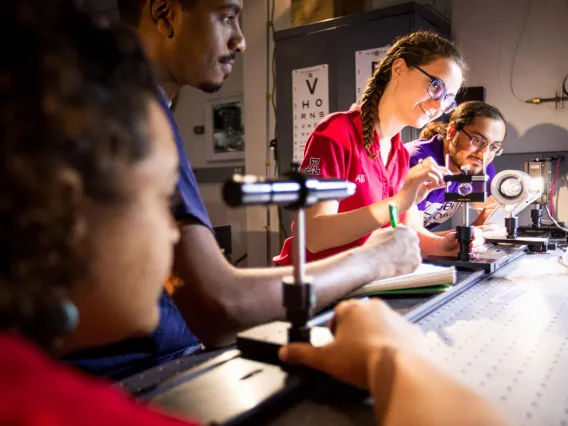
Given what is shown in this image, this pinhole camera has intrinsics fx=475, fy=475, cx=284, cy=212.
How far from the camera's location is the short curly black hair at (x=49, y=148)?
0.34m

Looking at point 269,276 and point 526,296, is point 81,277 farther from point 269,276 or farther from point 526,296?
point 526,296

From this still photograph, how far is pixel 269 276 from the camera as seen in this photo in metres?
0.87

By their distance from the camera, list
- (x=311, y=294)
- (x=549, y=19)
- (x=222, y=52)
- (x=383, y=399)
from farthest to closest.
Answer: (x=549, y=19) < (x=222, y=52) < (x=311, y=294) < (x=383, y=399)

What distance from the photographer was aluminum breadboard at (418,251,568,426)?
58cm

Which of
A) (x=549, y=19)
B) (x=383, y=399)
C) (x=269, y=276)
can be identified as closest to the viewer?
(x=383, y=399)

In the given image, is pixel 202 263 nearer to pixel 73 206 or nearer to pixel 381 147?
pixel 73 206

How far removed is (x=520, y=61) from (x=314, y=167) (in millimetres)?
2130

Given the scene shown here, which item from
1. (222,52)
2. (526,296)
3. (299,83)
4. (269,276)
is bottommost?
(526,296)

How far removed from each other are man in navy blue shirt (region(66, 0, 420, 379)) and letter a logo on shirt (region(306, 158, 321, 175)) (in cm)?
37

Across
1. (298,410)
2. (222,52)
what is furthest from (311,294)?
(222,52)

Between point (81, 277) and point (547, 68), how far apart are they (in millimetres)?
3123

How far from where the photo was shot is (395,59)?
1.65 m

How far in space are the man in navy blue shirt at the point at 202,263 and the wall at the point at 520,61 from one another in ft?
7.17

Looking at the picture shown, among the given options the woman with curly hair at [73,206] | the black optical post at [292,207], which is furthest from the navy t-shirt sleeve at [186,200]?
the woman with curly hair at [73,206]
